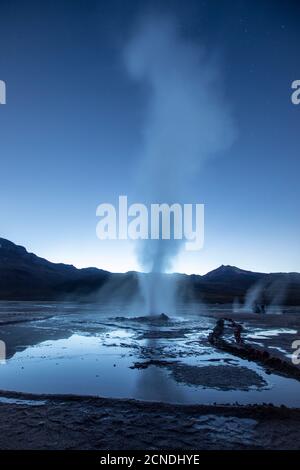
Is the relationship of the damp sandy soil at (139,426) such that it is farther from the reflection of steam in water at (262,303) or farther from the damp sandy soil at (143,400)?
the reflection of steam in water at (262,303)

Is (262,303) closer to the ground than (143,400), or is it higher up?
closer to the ground

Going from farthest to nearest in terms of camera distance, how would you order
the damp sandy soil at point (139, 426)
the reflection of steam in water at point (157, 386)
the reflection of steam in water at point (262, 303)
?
the reflection of steam in water at point (262, 303) < the reflection of steam in water at point (157, 386) < the damp sandy soil at point (139, 426)

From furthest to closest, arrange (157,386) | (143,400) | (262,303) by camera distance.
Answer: (262,303) → (157,386) → (143,400)

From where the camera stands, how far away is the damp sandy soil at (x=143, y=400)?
6.98m

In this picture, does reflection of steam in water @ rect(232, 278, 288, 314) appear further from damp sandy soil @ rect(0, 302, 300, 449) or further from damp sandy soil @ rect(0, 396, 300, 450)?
damp sandy soil @ rect(0, 396, 300, 450)

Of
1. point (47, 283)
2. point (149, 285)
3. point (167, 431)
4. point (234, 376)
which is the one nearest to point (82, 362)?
point (234, 376)

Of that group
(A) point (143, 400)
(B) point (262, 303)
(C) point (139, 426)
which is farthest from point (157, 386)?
(B) point (262, 303)

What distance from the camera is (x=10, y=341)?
1984 cm

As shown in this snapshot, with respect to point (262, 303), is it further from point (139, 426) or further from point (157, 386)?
point (139, 426)

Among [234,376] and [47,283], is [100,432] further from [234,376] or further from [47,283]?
[47,283]

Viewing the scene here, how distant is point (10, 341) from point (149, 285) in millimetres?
34336

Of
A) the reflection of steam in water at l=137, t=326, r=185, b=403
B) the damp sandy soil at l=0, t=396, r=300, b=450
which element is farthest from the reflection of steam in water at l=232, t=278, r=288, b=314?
the damp sandy soil at l=0, t=396, r=300, b=450

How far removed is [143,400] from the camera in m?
9.66

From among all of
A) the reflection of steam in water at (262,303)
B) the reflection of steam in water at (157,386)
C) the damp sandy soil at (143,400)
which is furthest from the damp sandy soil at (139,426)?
the reflection of steam in water at (262,303)
